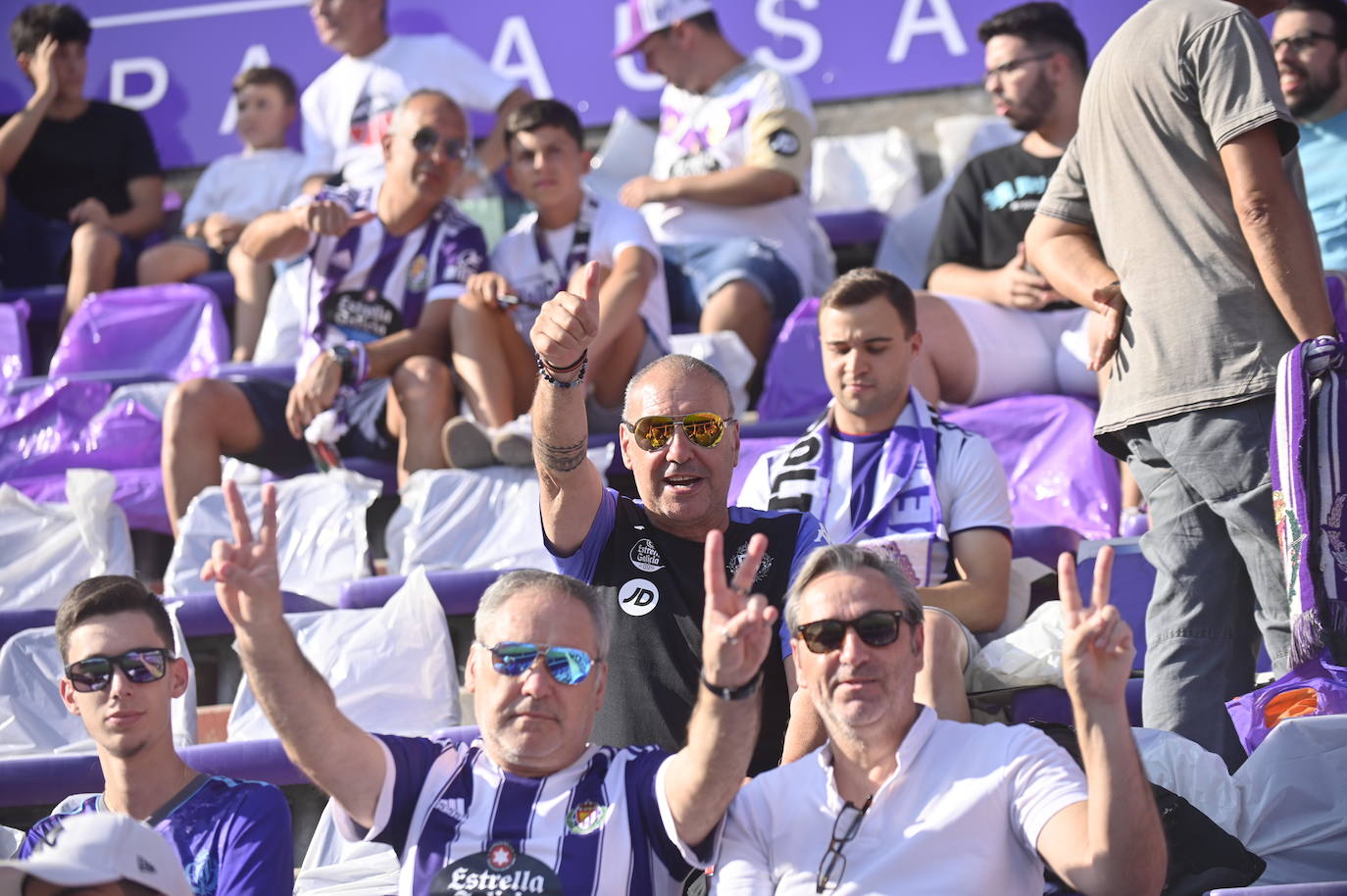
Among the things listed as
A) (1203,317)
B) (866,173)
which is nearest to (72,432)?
(866,173)

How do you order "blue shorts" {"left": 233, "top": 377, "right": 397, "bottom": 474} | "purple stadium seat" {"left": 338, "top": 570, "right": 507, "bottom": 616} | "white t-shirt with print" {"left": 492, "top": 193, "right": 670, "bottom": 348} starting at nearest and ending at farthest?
"purple stadium seat" {"left": 338, "top": 570, "right": 507, "bottom": 616}
"blue shorts" {"left": 233, "top": 377, "right": 397, "bottom": 474}
"white t-shirt with print" {"left": 492, "top": 193, "right": 670, "bottom": 348}

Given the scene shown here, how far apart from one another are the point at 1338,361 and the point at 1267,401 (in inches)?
5.1

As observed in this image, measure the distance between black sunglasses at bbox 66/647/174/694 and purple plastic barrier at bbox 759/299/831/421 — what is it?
230cm

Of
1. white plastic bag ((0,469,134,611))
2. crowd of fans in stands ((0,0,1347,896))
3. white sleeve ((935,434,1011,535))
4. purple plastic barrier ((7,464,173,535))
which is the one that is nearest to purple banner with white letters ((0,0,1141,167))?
crowd of fans in stands ((0,0,1347,896))

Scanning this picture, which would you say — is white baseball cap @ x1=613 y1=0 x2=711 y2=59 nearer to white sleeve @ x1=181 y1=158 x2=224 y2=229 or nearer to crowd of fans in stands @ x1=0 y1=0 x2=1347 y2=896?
crowd of fans in stands @ x1=0 y1=0 x2=1347 y2=896

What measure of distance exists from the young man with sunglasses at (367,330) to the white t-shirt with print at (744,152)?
0.77 m

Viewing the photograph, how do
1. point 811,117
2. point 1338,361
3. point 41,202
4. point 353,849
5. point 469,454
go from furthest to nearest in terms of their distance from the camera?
point 41,202 < point 811,117 < point 469,454 < point 353,849 < point 1338,361

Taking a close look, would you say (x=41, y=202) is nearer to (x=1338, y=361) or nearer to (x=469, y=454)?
(x=469, y=454)

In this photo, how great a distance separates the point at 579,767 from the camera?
224 cm

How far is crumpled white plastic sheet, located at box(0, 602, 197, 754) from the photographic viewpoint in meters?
3.31

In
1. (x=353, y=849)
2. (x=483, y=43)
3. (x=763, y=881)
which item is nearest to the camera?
(x=763, y=881)

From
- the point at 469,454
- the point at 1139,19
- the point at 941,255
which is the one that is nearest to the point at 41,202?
the point at 469,454

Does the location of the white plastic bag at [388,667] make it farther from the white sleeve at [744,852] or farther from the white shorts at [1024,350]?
the white shorts at [1024,350]

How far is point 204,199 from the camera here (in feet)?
20.0
